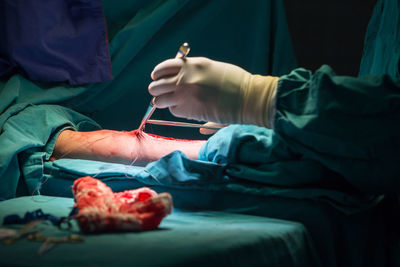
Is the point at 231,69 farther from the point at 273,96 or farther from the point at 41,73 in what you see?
the point at 41,73

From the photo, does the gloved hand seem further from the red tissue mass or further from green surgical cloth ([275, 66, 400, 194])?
the red tissue mass

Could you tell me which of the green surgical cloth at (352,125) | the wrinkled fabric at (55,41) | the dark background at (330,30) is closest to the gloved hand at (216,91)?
the green surgical cloth at (352,125)

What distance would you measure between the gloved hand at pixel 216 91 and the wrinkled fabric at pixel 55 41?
86 cm

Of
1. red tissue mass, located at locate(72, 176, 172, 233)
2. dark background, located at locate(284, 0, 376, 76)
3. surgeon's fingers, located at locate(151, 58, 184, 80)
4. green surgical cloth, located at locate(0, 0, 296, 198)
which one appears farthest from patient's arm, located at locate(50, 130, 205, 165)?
dark background, located at locate(284, 0, 376, 76)

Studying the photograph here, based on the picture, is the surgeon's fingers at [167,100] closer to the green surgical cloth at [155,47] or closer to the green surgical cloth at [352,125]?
the green surgical cloth at [352,125]

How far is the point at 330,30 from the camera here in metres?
1.97

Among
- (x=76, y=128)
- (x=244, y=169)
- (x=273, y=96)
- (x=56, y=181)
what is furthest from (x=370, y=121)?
(x=76, y=128)

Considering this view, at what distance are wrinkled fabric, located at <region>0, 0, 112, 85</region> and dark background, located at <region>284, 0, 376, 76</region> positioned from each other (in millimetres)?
1090

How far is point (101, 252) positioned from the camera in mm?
630

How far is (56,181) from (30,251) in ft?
2.23

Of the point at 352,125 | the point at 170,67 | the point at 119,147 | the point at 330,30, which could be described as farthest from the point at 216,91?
the point at 330,30

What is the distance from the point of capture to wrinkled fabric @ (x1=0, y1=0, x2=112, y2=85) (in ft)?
5.61

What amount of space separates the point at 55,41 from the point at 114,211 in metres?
1.27

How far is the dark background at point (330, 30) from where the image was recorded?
76.4 inches
